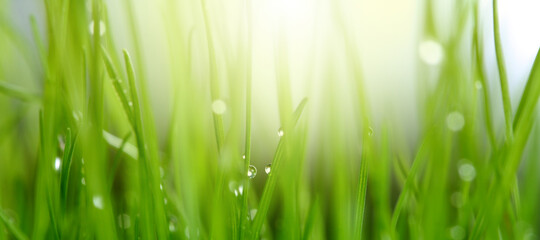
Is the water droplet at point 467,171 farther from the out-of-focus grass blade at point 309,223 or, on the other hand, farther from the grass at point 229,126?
the out-of-focus grass blade at point 309,223

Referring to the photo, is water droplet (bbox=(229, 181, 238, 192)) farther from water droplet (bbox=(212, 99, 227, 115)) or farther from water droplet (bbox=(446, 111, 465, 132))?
water droplet (bbox=(446, 111, 465, 132))

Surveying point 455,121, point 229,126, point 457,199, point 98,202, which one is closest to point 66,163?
point 98,202

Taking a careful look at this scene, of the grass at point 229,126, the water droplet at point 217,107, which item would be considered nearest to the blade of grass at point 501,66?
the grass at point 229,126

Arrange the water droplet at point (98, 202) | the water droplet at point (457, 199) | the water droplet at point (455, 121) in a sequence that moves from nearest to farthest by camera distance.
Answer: the water droplet at point (98, 202) → the water droplet at point (455, 121) → the water droplet at point (457, 199)

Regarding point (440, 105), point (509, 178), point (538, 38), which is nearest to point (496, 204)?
point (509, 178)

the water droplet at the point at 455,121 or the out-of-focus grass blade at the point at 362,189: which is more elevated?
the water droplet at the point at 455,121

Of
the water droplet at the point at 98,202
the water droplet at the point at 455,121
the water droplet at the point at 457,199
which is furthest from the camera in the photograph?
the water droplet at the point at 457,199

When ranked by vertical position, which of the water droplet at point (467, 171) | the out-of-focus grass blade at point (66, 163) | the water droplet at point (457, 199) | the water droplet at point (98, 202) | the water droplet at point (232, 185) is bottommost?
the water droplet at point (457, 199)

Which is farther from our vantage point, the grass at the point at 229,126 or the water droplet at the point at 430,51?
the water droplet at the point at 430,51
